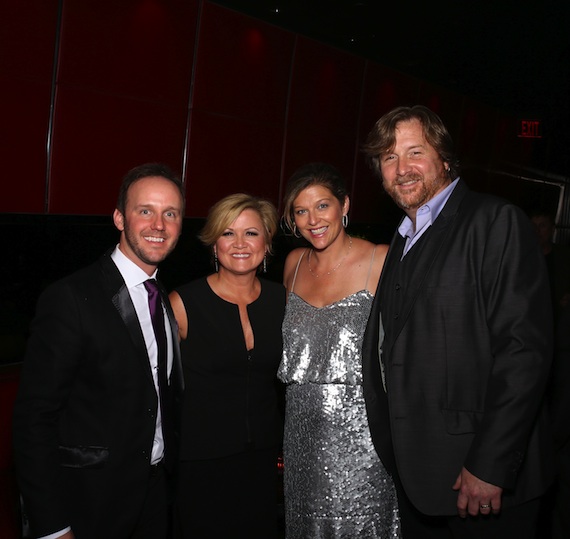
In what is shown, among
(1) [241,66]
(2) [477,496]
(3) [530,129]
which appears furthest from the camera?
(3) [530,129]

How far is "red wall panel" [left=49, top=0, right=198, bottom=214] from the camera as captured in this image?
4.66 meters

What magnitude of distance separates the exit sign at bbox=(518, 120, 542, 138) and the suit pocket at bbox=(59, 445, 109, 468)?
11.6 meters

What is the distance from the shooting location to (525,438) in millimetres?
1615

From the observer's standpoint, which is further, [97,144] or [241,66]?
[241,66]

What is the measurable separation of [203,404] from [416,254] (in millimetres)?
1067

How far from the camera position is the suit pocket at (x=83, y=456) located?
1.68m

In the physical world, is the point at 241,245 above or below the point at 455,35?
below

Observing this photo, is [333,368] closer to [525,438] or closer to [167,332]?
[167,332]

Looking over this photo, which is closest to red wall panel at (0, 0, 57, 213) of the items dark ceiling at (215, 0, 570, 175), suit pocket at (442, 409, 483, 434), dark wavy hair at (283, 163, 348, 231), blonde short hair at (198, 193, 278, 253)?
dark ceiling at (215, 0, 570, 175)

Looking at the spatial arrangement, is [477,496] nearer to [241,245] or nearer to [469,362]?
[469,362]

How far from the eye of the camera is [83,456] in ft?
5.56

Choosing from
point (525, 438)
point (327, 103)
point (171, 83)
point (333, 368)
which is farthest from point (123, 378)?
point (327, 103)

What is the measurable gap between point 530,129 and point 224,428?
11.0 metres

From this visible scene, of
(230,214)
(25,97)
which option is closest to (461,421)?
(230,214)
